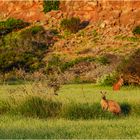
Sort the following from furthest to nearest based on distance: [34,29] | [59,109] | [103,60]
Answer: [34,29] < [103,60] < [59,109]

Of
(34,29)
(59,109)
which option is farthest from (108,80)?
(34,29)

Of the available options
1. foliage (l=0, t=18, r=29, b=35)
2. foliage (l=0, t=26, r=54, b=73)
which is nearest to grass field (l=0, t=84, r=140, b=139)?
foliage (l=0, t=26, r=54, b=73)

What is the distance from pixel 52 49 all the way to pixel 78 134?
103 ft

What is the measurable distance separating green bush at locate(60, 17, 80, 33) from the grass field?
93.4ft

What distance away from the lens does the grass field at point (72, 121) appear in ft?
37.3

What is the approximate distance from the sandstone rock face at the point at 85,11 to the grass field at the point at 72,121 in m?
→ 29.7

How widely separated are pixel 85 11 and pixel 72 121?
34.0 meters

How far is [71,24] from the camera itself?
4453cm

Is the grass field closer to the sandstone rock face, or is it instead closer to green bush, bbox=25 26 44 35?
green bush, bbox=25 26 44 35

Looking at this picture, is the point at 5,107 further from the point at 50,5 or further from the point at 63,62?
the point at 50,5

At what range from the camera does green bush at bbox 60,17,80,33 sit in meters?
44.5

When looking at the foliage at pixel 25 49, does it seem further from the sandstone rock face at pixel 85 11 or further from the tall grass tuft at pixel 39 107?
Result: the tall grass tuft at pixel 39 107

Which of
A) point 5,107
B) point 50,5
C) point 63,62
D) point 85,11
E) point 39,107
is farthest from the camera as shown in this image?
point 50,5

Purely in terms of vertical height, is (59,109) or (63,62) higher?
(59,109)
